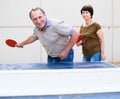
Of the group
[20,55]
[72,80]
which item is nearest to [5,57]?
[20,55]

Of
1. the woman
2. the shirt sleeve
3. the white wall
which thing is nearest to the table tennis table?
the shirt sleeve

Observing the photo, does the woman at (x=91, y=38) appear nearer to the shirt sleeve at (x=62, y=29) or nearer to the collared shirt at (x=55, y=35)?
the collared shirt at (x=55, y=35)

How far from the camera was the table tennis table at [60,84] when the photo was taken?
1701mm

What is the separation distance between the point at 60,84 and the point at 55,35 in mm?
1162

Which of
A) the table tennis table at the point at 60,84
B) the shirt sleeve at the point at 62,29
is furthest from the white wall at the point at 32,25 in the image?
the table tennis table at the point at 60,84

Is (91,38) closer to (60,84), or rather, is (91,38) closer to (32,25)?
(60,84)

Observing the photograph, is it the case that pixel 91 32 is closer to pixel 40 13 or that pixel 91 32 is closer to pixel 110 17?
pixel 40 13

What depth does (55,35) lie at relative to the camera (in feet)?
9.69

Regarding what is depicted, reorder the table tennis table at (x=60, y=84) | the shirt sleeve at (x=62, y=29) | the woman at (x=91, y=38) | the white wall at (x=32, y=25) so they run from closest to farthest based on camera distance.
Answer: the table tennis table at (x=60, y=84) < the shirt sleeve at (x=62, y=29) < the woman at (x=91, y=38) < the white wall at (x=32, y=25)

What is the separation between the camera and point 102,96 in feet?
5.56

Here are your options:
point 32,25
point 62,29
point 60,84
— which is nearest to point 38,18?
point 62,29

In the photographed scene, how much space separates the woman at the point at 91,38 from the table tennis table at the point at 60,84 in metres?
1.60

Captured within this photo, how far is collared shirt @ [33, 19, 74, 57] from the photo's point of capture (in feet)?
9.45

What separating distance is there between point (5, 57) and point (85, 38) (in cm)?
248
